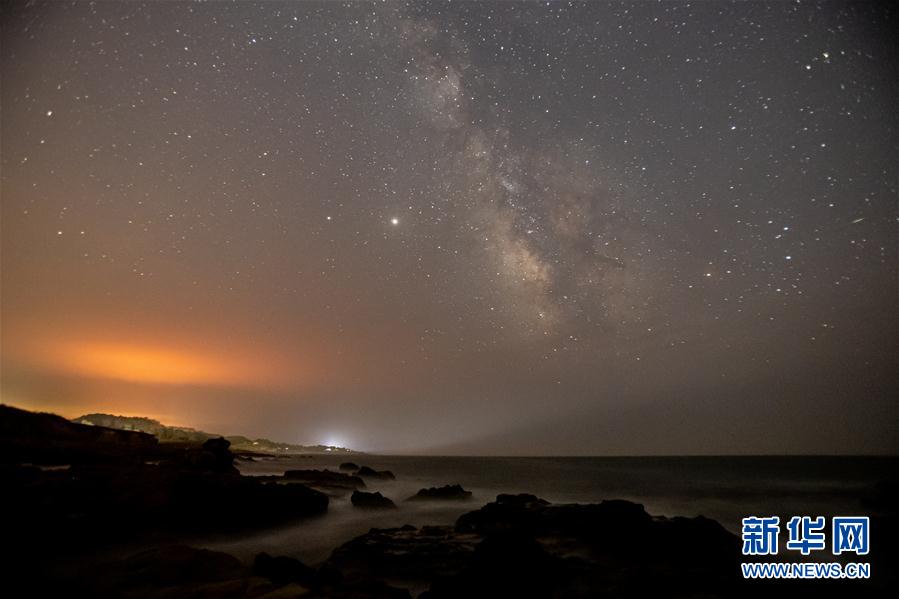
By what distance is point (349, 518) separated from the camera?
2431cm

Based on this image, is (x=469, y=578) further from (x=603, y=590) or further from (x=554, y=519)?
(x=554, y=519)

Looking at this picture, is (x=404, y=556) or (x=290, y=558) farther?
(x=404, y=556)

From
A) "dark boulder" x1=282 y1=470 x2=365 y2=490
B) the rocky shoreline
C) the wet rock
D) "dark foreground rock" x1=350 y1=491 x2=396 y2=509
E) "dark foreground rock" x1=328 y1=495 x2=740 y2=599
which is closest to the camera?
the rocky shoreline

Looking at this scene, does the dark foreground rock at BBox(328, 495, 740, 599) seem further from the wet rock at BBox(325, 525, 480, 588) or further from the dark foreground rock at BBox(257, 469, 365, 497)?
the dark foreground rock at BBox(257, 469, 365, 497)

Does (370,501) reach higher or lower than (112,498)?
lower

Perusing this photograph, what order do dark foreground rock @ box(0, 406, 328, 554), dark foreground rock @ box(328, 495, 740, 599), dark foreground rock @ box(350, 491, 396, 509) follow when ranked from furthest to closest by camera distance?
dark foreground rock @ box(350, 491, 396, 509) → dark foreground rock @ box(0, 406, 328, 554) → dark foreground rock @ box(328, 495, 740, 599)

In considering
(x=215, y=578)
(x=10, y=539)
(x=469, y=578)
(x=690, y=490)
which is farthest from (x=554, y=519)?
(x=690, y=490)

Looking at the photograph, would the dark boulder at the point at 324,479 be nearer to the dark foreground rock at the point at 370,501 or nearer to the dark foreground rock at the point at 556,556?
the dark foreground rock at the point at 370,501

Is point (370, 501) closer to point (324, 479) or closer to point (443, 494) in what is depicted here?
point (443, 494)

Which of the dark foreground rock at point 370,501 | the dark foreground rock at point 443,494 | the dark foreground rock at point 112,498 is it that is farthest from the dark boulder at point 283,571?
the dark foreground rock at point 443,494

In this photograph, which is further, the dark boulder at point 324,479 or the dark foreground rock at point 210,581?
the dark boulder at point 324,479

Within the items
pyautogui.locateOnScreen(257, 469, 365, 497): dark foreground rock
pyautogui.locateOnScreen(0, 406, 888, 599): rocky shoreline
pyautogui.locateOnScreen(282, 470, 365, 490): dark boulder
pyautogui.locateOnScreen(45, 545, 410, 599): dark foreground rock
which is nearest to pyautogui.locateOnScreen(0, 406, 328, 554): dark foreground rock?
pyautogui.locateOnScreen(0, 406, 888, 599): rocky shoreline

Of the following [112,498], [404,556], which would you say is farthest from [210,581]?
[112,498]

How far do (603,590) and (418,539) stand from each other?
7.85 meters
